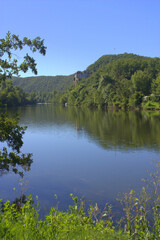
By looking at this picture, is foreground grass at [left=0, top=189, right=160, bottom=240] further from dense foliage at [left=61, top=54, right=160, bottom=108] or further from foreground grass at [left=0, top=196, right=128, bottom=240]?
dense foliage at [left=61, top=54, right=160, bottom=108]

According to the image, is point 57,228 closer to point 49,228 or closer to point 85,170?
point 49,228

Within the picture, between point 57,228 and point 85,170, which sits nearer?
point 57,228

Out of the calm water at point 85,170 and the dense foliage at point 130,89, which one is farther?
the dense foliage at point 130,89

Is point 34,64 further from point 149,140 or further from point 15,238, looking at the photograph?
point 149,140

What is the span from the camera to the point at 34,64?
10.8 meters

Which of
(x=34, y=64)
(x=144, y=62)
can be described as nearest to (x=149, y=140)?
(x=34, y=64)

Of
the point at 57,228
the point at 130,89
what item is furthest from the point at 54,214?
the point at 130,89

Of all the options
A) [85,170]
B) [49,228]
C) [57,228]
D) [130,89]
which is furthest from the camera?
[130,89]

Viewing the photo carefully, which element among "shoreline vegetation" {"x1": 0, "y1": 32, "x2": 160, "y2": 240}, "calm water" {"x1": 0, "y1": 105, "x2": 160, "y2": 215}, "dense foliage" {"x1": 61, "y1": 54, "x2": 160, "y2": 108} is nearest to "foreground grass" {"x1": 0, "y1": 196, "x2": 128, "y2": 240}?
"shoreline vegetation" {"x1": 0, "y1": 32, "x2": 160, "y2": 240}

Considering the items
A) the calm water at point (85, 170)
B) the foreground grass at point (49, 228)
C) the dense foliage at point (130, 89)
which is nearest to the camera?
the foreground grass at point (49, 228)

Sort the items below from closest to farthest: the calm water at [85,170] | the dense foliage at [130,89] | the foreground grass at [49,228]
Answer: the foreground grass at [49,228] → the calm water at [85,170] → the dense foliage at [130,89]

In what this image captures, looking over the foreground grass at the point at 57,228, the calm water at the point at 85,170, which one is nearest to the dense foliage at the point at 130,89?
the calm water at the point at 85,170

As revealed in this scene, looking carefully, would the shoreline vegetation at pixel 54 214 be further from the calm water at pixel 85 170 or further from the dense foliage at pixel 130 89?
the dense foliage at pixel 130 89

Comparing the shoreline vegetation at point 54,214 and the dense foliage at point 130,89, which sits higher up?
the dense foliage at point 130,89
